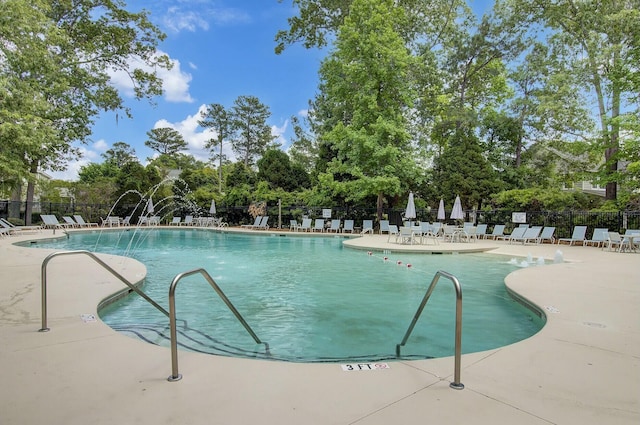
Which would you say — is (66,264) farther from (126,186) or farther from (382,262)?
(126,186)

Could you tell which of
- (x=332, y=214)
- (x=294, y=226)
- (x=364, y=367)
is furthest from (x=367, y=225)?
(x=364, y=367)

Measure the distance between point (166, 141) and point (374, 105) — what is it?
41177 mm

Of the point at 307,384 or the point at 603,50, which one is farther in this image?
the point at 603,50

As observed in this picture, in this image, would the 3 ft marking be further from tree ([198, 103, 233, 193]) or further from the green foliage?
tree ([198, 103, 233, 193])

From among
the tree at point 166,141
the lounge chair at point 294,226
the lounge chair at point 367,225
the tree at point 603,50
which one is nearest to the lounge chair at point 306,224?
the lounge chair at point 294,226

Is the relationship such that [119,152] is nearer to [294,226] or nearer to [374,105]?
[294,226]

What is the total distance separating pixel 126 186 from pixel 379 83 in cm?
1847

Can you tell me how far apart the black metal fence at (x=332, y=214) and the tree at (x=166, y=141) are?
27.9 m

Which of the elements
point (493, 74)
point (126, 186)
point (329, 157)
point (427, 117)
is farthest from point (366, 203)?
point (126, 186)

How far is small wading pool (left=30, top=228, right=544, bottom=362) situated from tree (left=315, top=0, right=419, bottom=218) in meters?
11.0

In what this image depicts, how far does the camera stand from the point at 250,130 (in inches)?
1789

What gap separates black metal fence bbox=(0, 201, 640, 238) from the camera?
51.8 ft

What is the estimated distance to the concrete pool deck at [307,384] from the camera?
2.17m

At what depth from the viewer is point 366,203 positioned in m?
23.2
